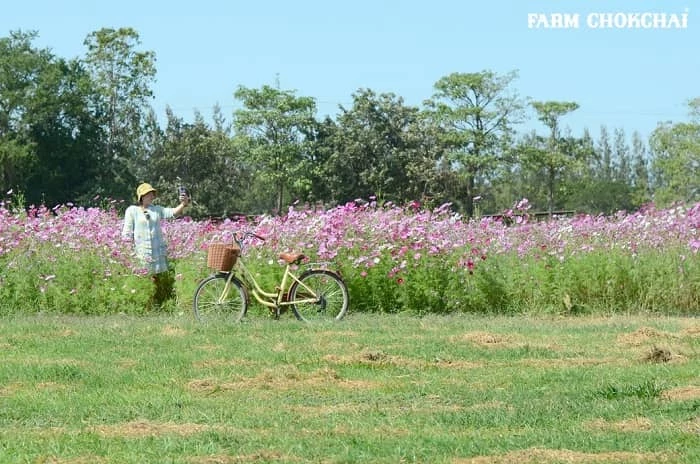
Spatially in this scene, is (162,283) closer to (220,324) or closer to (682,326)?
(220,324)

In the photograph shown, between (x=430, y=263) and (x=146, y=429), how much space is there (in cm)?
814

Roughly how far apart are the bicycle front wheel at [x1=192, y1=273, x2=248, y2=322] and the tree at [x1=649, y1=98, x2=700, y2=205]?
5204cm

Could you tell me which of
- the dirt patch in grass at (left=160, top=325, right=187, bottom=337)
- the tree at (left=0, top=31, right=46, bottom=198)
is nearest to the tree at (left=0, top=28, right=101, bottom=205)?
the tree at (left=0, top=31, right=46, bottom=198)

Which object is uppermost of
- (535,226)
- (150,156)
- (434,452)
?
(150,156)

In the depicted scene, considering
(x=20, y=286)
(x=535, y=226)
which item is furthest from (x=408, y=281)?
(x=20, y=286)

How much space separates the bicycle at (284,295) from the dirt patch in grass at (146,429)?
6.18 metres

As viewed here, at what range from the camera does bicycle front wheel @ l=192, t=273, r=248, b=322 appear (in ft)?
42.8

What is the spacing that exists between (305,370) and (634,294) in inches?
256

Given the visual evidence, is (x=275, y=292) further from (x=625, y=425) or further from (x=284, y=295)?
(x=625, y=425)

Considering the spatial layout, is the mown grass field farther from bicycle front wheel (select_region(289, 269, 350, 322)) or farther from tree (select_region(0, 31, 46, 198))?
tree (select_region(0, 31, 46, 198))

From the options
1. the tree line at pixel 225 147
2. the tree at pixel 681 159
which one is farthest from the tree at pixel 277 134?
the tree at pixel 681 159

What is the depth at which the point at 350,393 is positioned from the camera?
Result: 7.70 metres

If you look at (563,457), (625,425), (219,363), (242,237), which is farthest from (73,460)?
A: (242,237)

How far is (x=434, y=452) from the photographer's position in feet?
18.8
